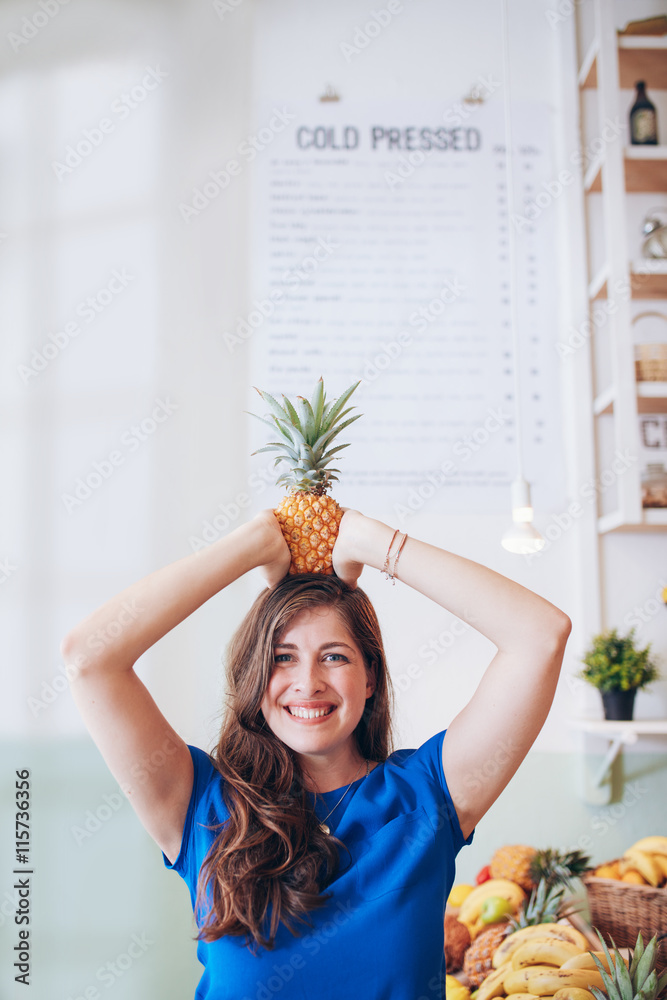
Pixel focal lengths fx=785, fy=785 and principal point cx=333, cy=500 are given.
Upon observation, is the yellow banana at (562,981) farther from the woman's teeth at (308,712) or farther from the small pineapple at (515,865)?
the woman's teeth at (308,712)


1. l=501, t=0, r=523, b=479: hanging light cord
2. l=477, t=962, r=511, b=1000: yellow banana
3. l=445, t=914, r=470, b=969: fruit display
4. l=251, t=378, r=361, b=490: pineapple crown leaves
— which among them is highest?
l=501, t=0, r=523, b=479: hanging light cord

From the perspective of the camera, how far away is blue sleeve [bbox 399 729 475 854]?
119 centimetres

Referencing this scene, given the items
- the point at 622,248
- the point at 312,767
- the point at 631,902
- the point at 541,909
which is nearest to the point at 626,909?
the point at 631,902

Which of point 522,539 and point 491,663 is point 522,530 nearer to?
point 522,539

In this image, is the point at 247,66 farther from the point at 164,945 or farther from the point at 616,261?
the point at 164,945

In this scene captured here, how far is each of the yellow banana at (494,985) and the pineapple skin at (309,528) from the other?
3.10 feet

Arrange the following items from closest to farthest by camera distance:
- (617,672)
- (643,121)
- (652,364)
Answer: (617,672), (652,364), (643,121)

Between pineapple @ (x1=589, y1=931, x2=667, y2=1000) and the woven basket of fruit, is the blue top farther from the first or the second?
the woven basket of fruit

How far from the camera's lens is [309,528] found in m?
1.27

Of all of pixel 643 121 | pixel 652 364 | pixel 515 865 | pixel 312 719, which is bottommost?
pixel 515 865

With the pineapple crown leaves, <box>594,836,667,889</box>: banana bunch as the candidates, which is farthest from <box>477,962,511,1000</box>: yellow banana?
the pineapple crown leaves

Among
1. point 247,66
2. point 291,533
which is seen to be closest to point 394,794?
point 291,533

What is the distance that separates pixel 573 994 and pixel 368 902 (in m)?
0.55

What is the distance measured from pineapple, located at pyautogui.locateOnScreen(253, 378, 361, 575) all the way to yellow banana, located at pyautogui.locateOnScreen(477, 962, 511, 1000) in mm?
939
